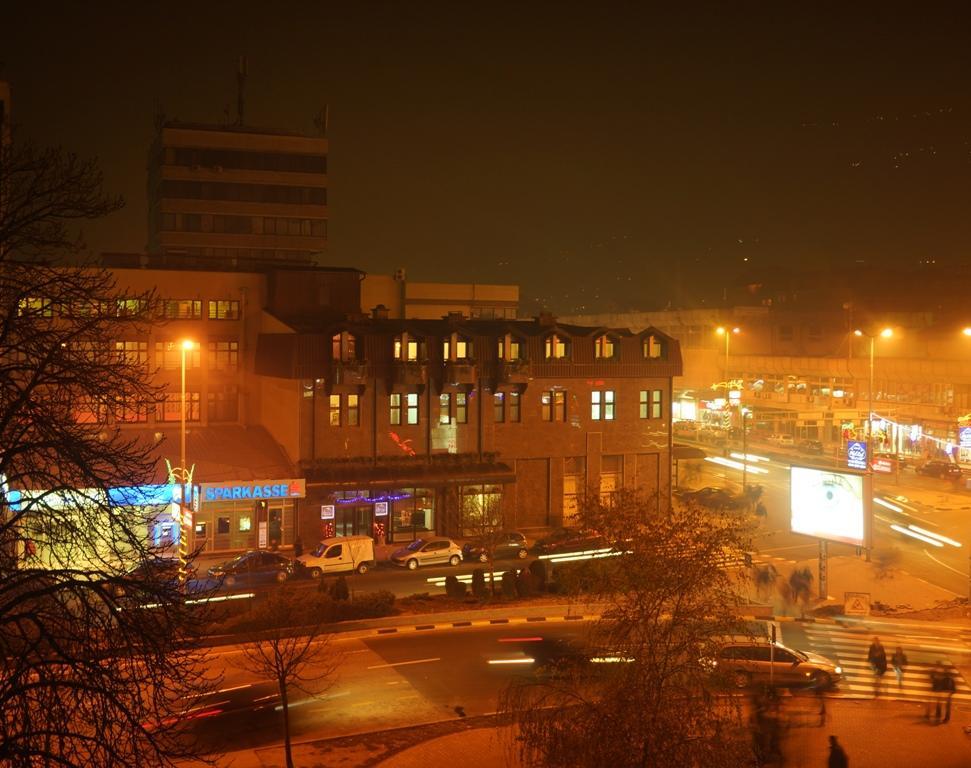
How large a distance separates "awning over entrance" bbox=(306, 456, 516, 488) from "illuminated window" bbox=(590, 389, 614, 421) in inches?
199

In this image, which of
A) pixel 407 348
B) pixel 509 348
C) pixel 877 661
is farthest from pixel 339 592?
pixel 509 348

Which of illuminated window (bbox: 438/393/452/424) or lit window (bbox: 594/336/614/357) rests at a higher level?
lit window (bbox: 594/336/614/357)

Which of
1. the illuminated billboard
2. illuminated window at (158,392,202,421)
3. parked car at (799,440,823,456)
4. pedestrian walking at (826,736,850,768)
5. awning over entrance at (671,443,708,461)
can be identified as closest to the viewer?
pedestrian walking at (826,736,850,768)

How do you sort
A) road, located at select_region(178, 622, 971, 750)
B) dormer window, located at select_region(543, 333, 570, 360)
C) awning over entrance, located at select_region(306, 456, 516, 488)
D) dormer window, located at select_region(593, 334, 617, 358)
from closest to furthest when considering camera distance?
road, located at select_region(178, 622, 971, 750)
awning over entrance, located at select_region(306, 456, 516, 488)
dormer window, located at select_region(543, 333, 570, 360)
dormer window, located at select_region(593, 334, 617, 358)

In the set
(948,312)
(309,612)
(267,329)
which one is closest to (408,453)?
(267,329)

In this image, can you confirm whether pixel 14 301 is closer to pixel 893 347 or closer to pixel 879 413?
pixel 879 413

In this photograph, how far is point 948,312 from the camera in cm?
9594

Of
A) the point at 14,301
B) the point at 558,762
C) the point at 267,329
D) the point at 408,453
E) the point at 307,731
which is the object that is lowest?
the point at 307,731

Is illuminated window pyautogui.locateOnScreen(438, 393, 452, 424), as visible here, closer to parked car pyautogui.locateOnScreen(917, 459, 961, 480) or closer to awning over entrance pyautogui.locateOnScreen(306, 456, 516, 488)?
awning over entrance pyautogui.locateOnScreen(306, 456, 516, 488)

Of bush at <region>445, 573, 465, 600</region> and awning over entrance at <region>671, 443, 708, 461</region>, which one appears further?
awning over entrance at <region>671, 443, 708, 461</region>

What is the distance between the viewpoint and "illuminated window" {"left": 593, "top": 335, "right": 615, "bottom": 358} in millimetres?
43500

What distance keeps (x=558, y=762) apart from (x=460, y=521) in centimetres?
2609

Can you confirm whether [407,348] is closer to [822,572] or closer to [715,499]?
[715,499]

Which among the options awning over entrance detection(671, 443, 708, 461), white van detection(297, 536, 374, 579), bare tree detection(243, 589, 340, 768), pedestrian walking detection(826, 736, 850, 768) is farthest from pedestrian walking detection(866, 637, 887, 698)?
awning over entrance detection(671, 443, 708, 461)
